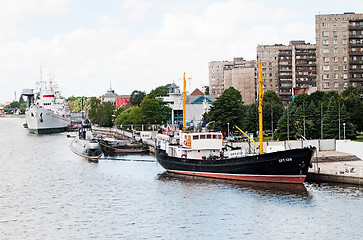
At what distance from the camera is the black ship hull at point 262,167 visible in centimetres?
5425

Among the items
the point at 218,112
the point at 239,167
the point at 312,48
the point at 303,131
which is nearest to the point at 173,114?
the point at 312,48

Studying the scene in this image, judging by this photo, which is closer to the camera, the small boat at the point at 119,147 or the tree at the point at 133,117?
the small boat at the point at 119,147

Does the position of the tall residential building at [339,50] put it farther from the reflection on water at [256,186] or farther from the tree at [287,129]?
the reflection on water at [256,186]

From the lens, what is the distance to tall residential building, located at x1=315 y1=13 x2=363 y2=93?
113m

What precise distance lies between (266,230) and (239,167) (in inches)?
766

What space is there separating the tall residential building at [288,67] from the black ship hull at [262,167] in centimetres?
9400

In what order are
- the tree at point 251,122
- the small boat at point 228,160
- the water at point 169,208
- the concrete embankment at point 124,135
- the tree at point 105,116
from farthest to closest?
1. the tree at point 105,116
2. the tree at point 251,122
3. the concrete embankment at point 124,135
4. the small boat at point 228,160
5. the water at point 169,208

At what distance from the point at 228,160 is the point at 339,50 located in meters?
65.2

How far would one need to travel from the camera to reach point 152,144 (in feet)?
341

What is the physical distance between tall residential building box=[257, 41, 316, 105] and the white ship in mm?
73673

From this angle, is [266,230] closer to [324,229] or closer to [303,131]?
[324,229]

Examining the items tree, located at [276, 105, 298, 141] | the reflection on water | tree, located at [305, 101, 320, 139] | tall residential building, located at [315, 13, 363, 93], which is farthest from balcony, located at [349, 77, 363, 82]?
the reflection on water

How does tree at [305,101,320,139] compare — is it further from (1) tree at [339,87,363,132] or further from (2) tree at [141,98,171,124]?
(2) tree at [141,98,171,124]

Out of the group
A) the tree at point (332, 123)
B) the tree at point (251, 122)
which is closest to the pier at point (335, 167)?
the tree at point (332, 123)
